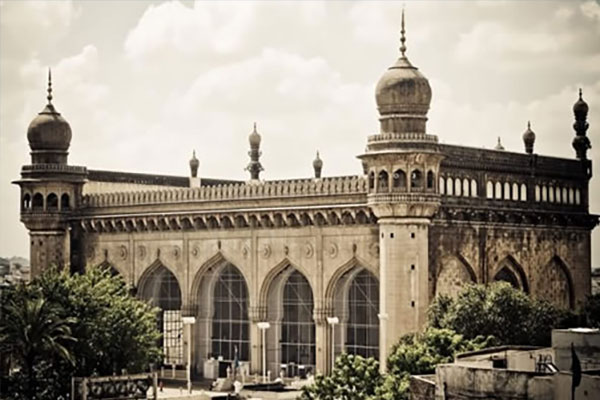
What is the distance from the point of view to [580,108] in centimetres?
6244

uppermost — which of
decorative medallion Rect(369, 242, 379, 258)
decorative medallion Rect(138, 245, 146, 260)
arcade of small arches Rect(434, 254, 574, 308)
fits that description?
decorative medallion Rect(138, 245, 146, 260)

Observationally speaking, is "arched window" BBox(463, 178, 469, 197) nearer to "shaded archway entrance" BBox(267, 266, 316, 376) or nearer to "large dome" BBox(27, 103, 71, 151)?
"shaded archway entrance" BBox(267, 266, 316, 376)

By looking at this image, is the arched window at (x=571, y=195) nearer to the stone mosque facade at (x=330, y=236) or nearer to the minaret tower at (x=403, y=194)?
the stone mosque facade at (x=330, y=236)

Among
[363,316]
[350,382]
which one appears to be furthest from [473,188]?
[350,382]

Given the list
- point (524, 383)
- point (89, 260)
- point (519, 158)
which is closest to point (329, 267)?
point (519, 158)

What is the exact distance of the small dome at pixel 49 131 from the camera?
65.8 metres

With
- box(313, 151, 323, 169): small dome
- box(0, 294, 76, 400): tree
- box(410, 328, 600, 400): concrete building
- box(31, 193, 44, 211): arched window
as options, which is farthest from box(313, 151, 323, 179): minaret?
box(410, 328, 600, 400): concrete building

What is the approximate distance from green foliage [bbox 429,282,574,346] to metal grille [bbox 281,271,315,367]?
8.06 meters

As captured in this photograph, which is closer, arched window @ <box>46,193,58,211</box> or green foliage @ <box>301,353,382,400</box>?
green foliage @ <box>301,353,382,400</box>

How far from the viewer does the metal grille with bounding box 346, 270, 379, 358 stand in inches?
2243

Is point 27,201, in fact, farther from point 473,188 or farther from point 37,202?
point 473,188

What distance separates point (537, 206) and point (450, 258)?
5.98 meters

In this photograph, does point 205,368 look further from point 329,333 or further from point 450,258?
point 450,258

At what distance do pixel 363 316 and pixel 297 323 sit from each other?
371cm
